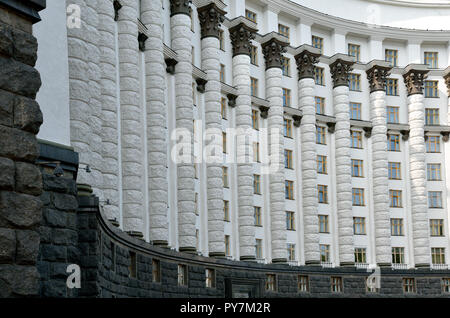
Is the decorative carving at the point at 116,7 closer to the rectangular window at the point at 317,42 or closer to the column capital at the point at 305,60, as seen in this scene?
the column capital at the point at 305,60

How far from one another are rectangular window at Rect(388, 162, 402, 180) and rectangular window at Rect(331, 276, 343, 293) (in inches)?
437

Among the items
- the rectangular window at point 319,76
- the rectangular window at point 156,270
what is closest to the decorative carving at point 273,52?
the rectangular window at point 319,76

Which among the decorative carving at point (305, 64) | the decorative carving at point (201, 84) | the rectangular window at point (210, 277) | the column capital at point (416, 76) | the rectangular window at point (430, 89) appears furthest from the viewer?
the rectangular window at point (430, 89)

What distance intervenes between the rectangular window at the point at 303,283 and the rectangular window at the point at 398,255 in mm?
10337

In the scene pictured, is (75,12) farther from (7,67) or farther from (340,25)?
(340,25)

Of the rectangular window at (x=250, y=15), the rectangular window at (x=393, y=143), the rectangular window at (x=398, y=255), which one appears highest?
the rectangular window at (x=250, y=15)

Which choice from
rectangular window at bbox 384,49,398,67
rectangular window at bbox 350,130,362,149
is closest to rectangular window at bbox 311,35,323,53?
rectangular window at bbox 384,49,398,67

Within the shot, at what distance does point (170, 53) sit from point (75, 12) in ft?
62.8

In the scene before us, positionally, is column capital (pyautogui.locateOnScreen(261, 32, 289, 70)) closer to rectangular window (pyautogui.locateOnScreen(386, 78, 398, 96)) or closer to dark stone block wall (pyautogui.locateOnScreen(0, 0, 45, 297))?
rectangular window (pyautogui.locateOnScreen(386, 78, 398, 96))

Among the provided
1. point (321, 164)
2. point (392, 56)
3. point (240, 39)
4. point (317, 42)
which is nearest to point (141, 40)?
point (240, 39)

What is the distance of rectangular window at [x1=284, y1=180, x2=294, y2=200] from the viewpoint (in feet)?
185

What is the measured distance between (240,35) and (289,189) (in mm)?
12720

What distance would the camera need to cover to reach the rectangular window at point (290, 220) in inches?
2202
